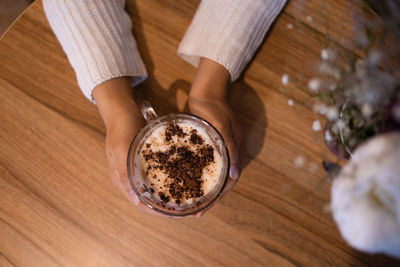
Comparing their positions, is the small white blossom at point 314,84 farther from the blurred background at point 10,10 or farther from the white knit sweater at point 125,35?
the blurred background at point 10,10

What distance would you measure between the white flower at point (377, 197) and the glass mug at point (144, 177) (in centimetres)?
29

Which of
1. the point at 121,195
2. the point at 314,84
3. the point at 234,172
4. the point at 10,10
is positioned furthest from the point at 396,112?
the point at 10,10

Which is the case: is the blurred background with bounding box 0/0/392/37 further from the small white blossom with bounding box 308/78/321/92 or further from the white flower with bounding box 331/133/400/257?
the white flower with bounding box 331/133/400/257

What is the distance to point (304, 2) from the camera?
73cm

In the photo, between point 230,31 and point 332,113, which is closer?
point 332,113

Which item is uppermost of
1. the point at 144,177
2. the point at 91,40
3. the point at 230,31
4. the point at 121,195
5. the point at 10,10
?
the point at 230,31

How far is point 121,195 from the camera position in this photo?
2.27ft

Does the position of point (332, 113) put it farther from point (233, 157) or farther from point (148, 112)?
point (148, 112)

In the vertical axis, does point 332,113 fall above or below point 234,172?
above

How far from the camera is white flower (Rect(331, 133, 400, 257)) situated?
271 millimetres

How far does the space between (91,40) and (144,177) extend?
1.19ft

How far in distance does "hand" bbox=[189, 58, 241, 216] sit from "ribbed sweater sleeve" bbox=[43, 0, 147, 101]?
0.15 meters

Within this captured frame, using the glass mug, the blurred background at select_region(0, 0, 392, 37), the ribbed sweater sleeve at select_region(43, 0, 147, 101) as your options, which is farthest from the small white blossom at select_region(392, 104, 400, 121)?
the blurred background at select_region(0, 0, 392, 37)

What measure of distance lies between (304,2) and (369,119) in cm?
49
